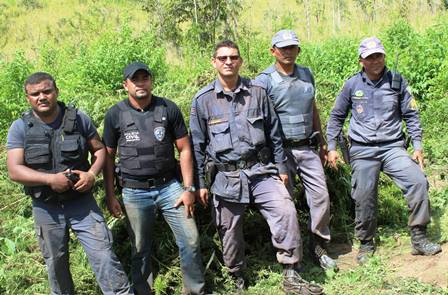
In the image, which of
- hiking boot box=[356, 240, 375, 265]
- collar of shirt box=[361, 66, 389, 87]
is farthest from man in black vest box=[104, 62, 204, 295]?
collar of shirt box=[361, 66, 389, 87]

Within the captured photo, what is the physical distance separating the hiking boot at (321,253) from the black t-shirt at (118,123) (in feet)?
5.31

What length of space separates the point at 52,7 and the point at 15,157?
2776 cm

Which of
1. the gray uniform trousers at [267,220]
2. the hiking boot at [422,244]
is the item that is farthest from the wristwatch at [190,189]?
the hiking boot at [422,244]

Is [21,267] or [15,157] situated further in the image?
[21,267]

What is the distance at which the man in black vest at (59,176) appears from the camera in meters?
3.45

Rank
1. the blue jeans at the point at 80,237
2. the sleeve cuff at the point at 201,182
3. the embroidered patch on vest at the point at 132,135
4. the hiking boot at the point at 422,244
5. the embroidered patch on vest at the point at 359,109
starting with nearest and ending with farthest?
1. the blue jeans at the point at 80,237
2. the embroidered patch on vest at the point at 132,135
3. the sleeve cuff at the point at 201,182
4. the hiking boot at the point at 422,244
5. the embroidered patch on vest at the point at 359,109

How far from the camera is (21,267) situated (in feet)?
14.7

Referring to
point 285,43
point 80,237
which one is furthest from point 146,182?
point 285,43

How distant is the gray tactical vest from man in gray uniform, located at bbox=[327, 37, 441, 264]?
48 centimetres

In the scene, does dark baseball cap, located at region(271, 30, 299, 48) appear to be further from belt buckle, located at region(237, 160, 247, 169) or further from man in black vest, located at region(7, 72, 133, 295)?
man in black vest, located at region(7, 72, 133, 295)

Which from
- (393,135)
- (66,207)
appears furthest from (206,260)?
(393,135)

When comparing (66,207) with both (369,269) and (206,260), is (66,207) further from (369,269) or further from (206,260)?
(369,269)

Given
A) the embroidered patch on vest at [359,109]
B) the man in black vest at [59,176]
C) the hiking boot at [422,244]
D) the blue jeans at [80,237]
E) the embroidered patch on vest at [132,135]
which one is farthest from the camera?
the embroidered patch on vest at [359,109]

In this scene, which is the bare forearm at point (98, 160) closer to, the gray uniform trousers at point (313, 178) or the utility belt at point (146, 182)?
the utility belt at point (146, 182)
